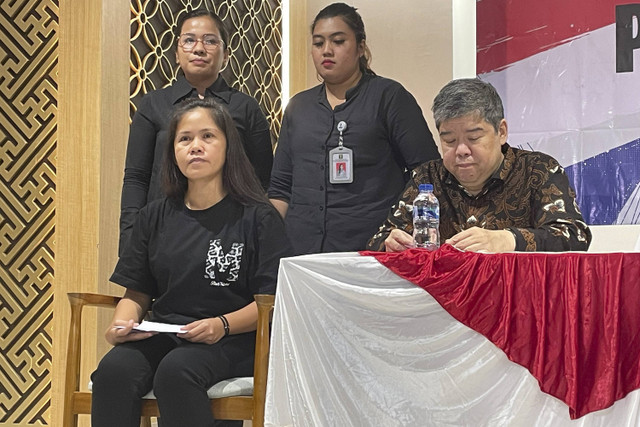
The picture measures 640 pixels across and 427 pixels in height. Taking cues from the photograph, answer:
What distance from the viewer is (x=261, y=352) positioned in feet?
8.39

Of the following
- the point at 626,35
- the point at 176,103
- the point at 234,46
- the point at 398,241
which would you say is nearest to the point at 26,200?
the point at 176,103

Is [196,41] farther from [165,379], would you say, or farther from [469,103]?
[165,379]

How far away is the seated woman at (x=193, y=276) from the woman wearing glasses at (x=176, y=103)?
1.19 feet

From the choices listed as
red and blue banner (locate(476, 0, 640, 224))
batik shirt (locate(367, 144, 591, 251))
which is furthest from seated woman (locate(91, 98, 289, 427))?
red and blue banner (locate(476, 0, 640, 224))

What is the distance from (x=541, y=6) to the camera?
4.19 m

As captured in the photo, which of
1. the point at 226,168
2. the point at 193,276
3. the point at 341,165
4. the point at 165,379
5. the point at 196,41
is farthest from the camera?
the point at 196,41

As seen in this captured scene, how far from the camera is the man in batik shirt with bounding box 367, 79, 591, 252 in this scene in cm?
258

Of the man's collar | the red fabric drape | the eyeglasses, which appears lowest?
the red fabric drape

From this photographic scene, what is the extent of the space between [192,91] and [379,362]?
1.53 metres

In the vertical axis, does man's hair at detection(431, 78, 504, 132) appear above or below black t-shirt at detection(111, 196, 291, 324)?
above

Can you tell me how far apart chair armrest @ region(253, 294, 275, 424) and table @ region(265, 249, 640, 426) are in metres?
0.16

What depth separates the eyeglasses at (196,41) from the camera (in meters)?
3.29

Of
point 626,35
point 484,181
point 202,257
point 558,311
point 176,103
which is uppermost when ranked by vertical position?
point 626,35

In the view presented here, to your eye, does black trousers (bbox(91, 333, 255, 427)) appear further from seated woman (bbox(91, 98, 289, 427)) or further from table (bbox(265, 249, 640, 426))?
table (bbox(265, 249, 640, 426))
